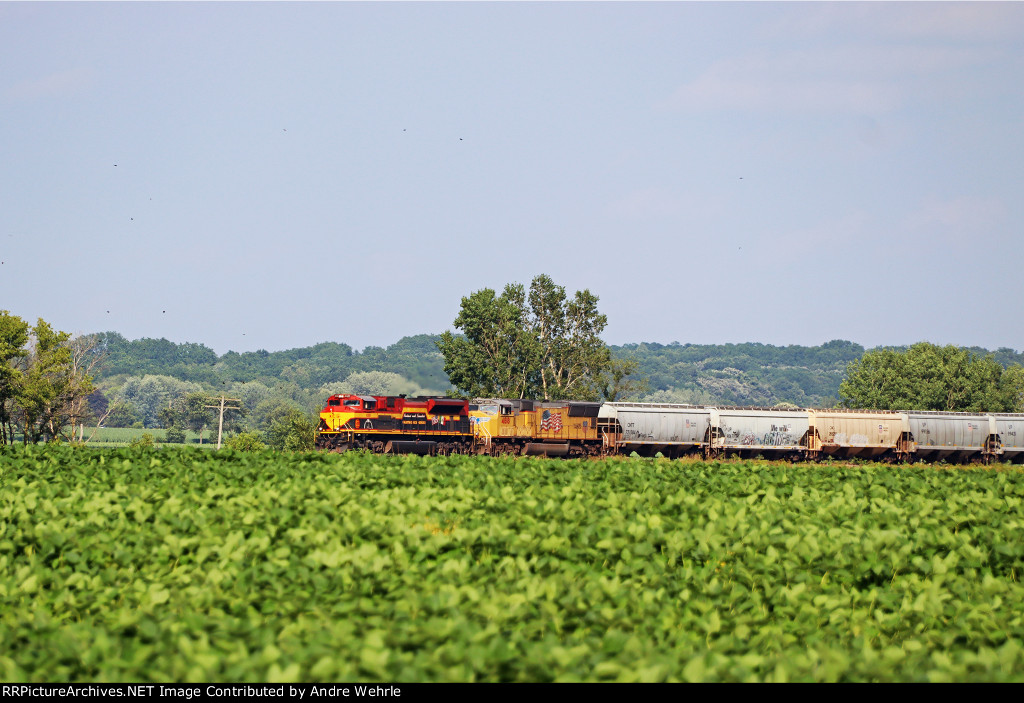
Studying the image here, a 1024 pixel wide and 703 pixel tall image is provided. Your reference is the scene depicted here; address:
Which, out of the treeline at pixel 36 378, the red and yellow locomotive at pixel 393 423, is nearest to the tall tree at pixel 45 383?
the treeline at pixel 36 378

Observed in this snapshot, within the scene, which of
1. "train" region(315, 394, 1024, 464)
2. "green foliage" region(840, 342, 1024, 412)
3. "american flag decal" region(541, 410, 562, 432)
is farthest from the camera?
"green foliage" region(840, 342, 1024, 412)

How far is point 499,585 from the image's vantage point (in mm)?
10445

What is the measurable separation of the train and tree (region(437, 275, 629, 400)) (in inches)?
1422

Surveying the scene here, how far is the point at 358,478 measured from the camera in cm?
1855

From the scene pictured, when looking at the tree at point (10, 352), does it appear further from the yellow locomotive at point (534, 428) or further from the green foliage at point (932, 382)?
the green foliage at point (932, 382)

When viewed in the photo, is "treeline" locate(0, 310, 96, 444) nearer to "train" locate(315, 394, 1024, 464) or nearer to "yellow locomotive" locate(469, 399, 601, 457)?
"train" locate(315, 394, 1024, 464)

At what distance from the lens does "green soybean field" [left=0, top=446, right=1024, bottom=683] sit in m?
8.05

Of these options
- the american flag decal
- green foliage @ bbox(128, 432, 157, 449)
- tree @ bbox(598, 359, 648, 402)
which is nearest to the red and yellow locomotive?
the american flag decal

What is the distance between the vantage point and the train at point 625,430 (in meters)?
51.7

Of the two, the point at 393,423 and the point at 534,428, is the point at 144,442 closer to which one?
the point at 393,423

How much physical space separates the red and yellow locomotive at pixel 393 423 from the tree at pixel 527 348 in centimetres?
3633

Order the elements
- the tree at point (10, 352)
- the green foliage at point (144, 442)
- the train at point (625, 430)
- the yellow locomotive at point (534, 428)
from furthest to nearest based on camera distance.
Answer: the tree at point (10, 352), the yellow locomotive at point (534, 428), the train at point (625, 430), the green foliage at point (144, 442)
